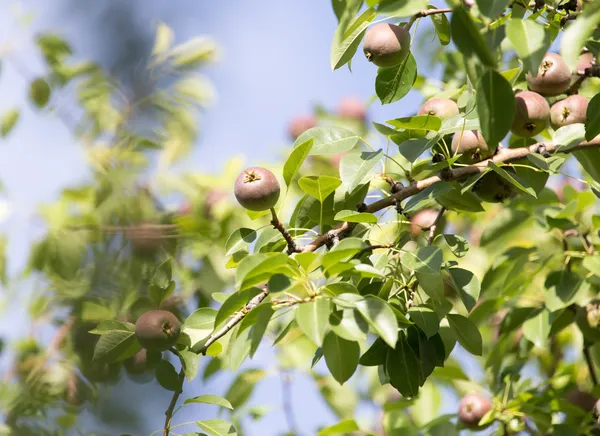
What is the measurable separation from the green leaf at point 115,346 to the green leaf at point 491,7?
65 centimetres

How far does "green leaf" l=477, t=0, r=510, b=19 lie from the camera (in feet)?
2.91

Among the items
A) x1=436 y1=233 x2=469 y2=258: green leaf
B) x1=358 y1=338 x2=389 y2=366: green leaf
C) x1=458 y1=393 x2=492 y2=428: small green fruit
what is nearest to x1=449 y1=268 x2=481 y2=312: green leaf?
x1=436 y1=233 x2=469 y2=258: green leaf

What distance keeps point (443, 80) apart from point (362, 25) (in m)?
0.81

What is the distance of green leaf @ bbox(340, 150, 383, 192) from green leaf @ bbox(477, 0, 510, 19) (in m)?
0.36

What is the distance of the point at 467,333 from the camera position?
1211mm

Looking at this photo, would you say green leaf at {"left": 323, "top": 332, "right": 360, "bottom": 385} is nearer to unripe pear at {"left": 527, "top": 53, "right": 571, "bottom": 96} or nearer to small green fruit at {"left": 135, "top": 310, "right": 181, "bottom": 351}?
small green fruit at {"left": 135, "top": 310, "right": 181, "bottom": 351}

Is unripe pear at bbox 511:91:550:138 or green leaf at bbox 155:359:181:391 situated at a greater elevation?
unripe pear at bbox 511:91:550:138

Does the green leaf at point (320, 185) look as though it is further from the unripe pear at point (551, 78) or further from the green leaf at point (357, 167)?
the unripe pear at point (551, 78)

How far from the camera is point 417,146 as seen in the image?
1173mm

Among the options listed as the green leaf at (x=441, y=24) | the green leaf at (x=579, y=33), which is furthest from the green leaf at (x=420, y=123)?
the green leaf at (x=579, y=33)

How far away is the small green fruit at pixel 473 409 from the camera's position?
169 centimetres

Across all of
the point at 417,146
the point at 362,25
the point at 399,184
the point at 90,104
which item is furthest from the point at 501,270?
the point at 90,104

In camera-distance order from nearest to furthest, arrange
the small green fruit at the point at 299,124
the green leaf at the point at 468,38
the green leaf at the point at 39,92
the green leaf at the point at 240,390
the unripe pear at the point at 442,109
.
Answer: the green leaf at the point at 468,38 < the unripe pear at the point at 442,109 < the green leaf at the point at 39,92 < the green leaf at the point at 240,390 < the small green fruit at the point at 299,124

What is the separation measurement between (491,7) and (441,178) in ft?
1.35
